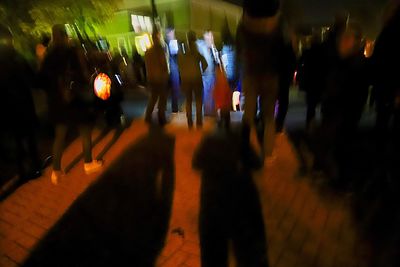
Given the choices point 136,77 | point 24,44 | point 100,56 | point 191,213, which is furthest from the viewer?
point 136,77

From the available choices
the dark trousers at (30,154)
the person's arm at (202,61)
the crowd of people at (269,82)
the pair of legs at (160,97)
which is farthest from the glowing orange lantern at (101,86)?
the person's arm at (202,61)

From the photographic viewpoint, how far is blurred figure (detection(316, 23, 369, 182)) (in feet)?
12.0

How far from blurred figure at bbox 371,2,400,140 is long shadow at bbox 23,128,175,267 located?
9.08 ft

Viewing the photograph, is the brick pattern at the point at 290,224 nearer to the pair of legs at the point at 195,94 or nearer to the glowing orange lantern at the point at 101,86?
the pair of legs at the point at 195,94

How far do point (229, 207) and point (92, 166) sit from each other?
7.16 ft

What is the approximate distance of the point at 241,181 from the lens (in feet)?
13.3

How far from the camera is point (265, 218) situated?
336 centimetres

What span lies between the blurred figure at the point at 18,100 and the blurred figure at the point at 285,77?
3354 mm

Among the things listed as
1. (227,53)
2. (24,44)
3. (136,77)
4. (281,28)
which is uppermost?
(281,28)

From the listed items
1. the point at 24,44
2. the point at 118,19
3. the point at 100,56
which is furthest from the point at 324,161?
the point at 118,19

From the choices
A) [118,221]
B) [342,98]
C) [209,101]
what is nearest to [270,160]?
[342,98]

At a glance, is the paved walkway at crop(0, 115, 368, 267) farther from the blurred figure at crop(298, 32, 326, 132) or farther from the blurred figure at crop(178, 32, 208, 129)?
the blurred figure at crop(178, 32, 208, 129)

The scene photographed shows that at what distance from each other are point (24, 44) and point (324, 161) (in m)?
8.41

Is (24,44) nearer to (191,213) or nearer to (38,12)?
(38,12)
